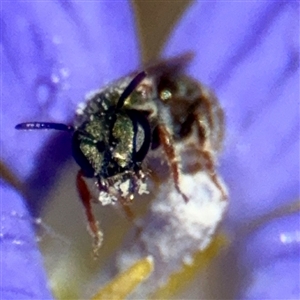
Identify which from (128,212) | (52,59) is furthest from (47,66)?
(128,212)

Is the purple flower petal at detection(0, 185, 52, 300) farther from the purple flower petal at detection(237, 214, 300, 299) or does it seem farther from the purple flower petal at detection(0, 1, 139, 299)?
the purple flower petal at detection(237, 214, 300, 299)

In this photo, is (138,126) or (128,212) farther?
(128,212)

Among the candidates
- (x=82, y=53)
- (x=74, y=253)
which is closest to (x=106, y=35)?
(x=82, y=53)

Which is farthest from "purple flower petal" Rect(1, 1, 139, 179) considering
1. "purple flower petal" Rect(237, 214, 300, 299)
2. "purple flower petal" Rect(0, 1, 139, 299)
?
"purple flower petal" Rect(237, 214, 300, 299)

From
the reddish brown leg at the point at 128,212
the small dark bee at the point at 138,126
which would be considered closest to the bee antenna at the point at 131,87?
the small dark bee at the point at 138,126

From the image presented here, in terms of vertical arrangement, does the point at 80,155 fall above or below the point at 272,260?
above

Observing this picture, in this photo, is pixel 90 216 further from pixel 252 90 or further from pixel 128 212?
pixel 252 90

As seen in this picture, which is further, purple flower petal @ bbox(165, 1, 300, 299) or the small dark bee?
purple flower petal @ bbox(165, 1, 300, 299)
